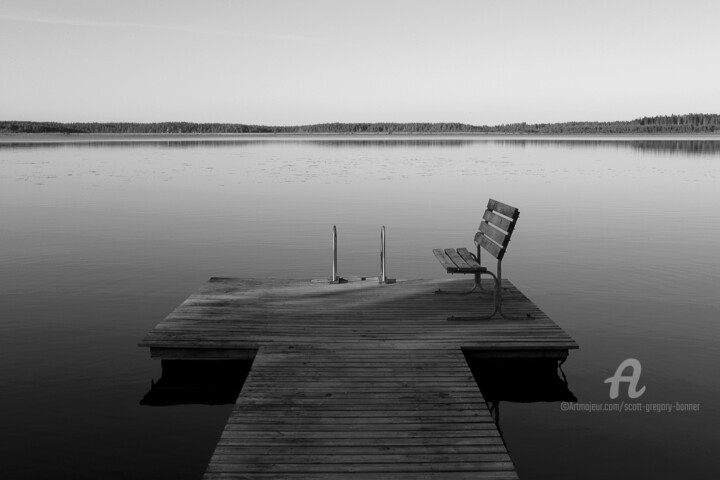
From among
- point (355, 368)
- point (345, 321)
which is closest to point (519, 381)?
point (345, 321)

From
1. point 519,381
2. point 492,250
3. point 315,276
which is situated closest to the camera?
point 519,381

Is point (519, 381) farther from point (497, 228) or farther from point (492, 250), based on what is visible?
point (497, 228)

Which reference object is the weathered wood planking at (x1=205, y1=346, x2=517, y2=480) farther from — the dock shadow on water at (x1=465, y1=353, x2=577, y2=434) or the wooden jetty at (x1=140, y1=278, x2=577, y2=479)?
the dock shadow on water at (x1=465, y1=353, x2=577, y2=434)

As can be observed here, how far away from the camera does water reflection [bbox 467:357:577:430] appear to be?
805 cm

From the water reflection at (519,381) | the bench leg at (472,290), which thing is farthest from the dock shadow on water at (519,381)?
the bench leg at (472,290)

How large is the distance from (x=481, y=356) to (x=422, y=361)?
0.87 meters

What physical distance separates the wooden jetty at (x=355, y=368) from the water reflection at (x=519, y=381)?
0.59m

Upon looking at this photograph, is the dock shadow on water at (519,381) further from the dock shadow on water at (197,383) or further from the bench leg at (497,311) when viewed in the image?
the dock shadow on water at (197,383)

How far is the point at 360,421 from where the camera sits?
Answer: 18.6ft

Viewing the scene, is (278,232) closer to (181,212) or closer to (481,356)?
(181,212)

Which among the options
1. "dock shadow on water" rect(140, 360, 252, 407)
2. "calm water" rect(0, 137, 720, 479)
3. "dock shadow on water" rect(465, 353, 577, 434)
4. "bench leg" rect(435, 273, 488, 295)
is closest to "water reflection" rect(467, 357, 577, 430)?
"dock shadow on water" rect(465, 353, 577, 434)

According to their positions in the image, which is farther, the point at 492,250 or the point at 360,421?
the point at 492,250

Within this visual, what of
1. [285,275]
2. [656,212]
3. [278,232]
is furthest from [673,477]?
[656,212]

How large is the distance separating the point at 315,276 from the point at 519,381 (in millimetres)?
6492
